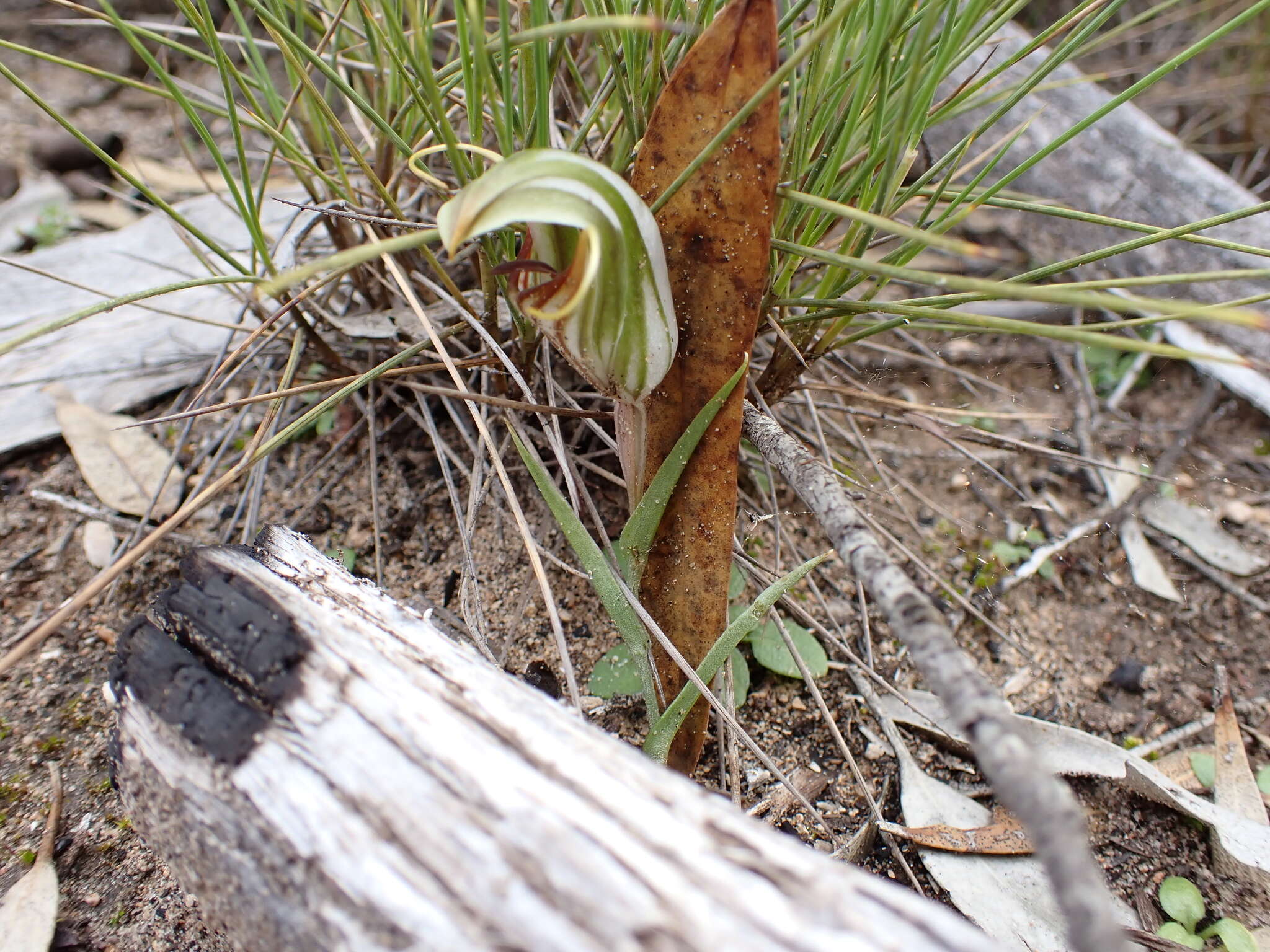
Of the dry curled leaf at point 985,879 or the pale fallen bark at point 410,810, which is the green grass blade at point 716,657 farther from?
the dry curled leaf at point 985,879

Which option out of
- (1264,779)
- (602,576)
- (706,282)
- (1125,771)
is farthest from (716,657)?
(1264,779)

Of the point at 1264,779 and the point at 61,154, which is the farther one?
the point at 61,154

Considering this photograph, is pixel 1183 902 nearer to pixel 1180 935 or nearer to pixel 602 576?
pixel 1180 935

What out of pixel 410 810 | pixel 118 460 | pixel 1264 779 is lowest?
pixel 1264 779

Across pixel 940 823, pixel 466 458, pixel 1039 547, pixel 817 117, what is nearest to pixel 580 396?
pixel 466 458

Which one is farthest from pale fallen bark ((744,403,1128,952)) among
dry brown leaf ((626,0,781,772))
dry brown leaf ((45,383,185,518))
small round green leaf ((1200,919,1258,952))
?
dry brown leaf ((45,383,185,518))

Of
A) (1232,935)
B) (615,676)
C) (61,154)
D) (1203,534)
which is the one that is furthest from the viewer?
(61,154)
